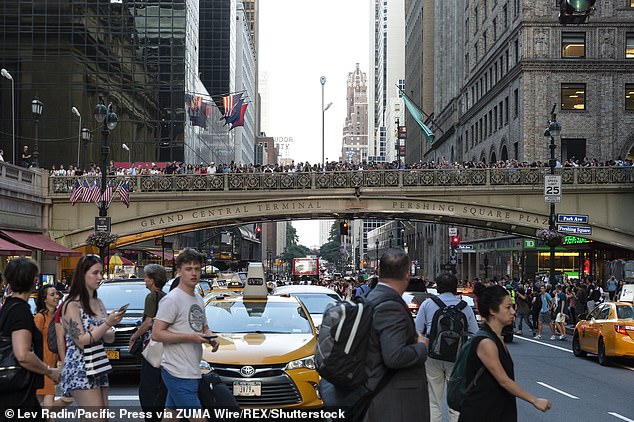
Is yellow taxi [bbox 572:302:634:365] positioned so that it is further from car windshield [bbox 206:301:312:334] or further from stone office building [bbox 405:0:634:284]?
stone office building [bbox 405:0:634:284]

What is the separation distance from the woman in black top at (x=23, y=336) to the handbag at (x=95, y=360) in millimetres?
625

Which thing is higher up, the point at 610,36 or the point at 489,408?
the point at 610,36

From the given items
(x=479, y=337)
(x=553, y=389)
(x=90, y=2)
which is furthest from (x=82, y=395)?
(x=90, y=2)

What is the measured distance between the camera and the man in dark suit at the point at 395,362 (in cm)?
572

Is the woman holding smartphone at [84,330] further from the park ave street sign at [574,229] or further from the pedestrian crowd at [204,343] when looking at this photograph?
the park ave street sign at [574,229]

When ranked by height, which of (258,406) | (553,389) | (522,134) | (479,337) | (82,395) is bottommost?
(553,389)

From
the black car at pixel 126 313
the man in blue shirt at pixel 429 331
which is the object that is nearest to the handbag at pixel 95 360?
the man in blue shirt at pixel 429 331

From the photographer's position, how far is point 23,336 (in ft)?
20.9

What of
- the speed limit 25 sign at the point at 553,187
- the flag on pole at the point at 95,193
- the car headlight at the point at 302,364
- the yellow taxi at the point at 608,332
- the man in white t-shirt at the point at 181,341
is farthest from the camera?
the flag on pole at the point at 95,193

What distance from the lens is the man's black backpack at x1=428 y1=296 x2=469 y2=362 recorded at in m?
9.65

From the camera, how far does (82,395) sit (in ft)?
24.2

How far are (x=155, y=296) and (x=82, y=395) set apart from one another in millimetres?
3080

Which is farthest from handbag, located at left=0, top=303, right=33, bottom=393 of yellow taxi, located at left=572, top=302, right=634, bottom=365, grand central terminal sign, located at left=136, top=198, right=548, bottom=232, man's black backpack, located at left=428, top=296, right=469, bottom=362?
grand central terminal sign, located at left=136, top=198, right=548, bottom=232

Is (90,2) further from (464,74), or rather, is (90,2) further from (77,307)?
(77,307)
